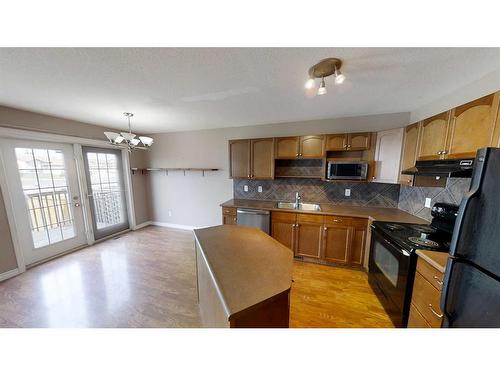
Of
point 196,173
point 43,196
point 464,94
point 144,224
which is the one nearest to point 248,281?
point 464,94

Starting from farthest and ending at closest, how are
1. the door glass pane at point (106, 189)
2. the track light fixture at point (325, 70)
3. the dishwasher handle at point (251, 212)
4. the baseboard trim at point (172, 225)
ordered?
1. the baseboard trim at point (172, 225)
2. the door glass pane at point (106, 189)
3. the dishwasher handle at point (251, 212)
4. the track light fixture at point (325, 70)

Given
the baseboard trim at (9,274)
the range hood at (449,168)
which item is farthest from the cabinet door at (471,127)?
the baseboard trim at (9,274)

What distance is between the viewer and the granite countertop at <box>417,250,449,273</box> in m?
1.14

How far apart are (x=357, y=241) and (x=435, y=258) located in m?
1.15

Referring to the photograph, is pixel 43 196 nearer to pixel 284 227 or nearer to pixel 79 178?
pixel 79 178

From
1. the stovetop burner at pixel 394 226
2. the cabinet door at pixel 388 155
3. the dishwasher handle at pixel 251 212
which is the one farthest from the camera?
the dishwasher handle at pixel 251 212

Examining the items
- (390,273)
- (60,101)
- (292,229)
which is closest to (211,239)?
(292,229)

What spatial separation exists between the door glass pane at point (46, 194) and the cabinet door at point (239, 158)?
278 centimetres

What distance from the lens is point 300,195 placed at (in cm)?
304

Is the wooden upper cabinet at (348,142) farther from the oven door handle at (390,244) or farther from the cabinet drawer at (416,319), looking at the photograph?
the cabinet drawer at (416,319)

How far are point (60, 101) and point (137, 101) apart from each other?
0.90 meters

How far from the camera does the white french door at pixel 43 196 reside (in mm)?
2338

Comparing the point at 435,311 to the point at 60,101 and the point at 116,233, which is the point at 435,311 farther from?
the point at 116,233

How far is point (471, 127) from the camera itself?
4.35ft
